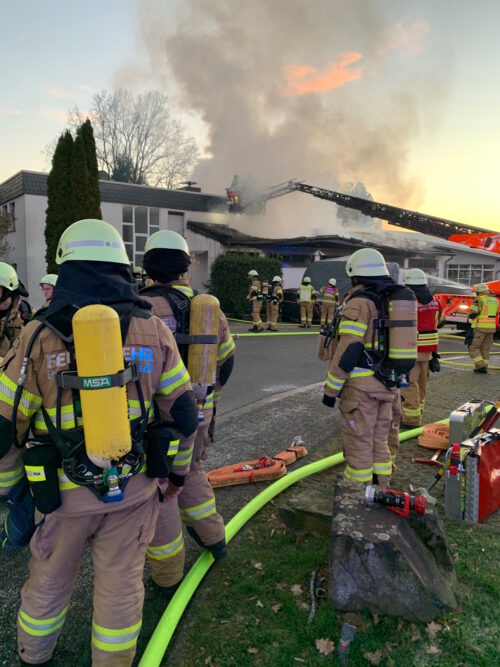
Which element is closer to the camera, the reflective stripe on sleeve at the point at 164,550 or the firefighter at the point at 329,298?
the reflective stripe on sleeve at the point at 164,550

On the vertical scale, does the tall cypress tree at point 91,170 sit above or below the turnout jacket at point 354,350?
above

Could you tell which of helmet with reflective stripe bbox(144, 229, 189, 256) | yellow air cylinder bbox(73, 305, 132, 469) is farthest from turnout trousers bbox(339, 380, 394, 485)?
yellow air cylinder bbox(73, 305, 132, 469)

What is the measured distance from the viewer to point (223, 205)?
23531 millimetres

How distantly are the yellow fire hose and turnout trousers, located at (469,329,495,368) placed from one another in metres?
5.65

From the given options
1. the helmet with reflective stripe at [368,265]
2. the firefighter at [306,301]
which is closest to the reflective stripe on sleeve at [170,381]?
the helmet with reflective stripe at [368,265]

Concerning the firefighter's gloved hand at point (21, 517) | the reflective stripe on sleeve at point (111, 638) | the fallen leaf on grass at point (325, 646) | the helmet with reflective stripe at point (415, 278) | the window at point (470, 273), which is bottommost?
the fallen leaf on grass at point (325, 646)

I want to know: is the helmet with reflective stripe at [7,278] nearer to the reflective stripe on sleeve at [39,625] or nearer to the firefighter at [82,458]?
the firefighter at [82,458]

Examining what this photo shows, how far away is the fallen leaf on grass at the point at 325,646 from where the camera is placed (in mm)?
2170

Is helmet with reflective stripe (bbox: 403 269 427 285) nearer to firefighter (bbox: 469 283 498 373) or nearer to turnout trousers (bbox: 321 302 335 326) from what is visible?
firefighter (bbox: 469 283 498 373)

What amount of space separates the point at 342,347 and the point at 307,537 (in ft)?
4.31

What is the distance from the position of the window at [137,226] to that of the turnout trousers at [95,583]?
19.5m

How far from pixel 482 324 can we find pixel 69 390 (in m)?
8.39

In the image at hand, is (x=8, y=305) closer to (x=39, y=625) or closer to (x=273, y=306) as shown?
(x=39, y=625)

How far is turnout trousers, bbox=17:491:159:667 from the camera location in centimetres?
179
